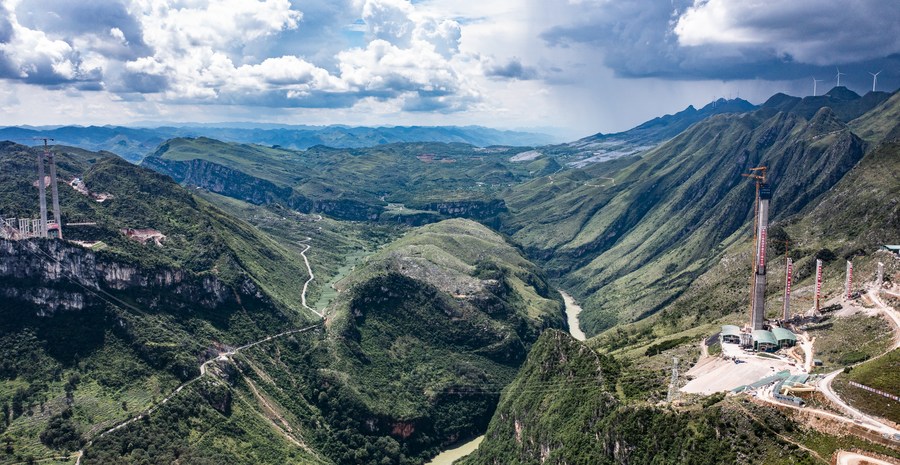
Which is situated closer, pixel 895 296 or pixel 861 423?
pixel 861 423

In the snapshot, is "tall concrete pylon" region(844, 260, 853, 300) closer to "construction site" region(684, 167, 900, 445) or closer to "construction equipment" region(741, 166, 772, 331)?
"construction site" region(684, 167, 900, 445)

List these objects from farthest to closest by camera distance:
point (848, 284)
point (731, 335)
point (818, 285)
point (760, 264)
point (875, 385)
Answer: point (818, 285) < point (848, 284) < point (760, 264) < point (731, 335) < point (875, 385)

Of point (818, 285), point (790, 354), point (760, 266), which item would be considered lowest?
point (790, 354)

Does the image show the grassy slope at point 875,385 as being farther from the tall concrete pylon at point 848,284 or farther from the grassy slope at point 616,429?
the tall concrete pylon at point 848,284

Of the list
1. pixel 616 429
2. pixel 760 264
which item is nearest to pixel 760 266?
pixel 760 264

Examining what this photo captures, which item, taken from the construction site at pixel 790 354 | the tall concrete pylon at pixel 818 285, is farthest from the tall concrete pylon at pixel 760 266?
the tall concrete pylon at pixel 818 285

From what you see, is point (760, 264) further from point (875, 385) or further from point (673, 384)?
point (875, 385)

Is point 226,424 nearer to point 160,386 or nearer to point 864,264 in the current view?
point 160,386

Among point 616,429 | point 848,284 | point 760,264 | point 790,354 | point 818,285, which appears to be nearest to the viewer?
point 616,429

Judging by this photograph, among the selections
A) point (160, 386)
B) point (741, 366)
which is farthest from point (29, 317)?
point (741, 366)

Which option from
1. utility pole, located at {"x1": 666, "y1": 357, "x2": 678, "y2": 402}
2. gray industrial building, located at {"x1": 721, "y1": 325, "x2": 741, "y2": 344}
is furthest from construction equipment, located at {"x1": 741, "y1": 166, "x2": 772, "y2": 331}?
utility pole, located at {"x1": 666, "y1": 357, "x2": 678, "y2": 402}
